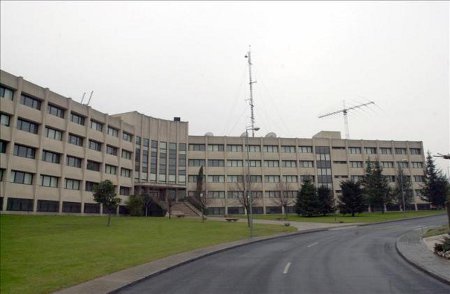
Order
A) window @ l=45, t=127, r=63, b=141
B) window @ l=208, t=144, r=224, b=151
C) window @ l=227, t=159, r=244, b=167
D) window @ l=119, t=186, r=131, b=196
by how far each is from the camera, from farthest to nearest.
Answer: window @ l=227, t=159, r=244, b=167
window @ l=208, t=144, r=224, b=151
window @ l=119, t=186, r=131, b=196
window @ l=45, t=127, r=63, b=141

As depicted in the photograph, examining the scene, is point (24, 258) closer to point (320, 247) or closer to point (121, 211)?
point (320, 247)

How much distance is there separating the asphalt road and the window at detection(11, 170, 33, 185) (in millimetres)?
33920

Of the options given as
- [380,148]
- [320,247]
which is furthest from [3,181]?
[380,148]

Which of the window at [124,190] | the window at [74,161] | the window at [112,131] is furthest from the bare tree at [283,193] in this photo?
the window at [74,161]

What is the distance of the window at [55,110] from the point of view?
4934cm

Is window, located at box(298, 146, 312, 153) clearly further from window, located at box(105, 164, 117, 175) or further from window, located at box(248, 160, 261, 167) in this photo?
window, located at box(105, 164, 117, 175)

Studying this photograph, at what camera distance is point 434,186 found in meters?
72.8

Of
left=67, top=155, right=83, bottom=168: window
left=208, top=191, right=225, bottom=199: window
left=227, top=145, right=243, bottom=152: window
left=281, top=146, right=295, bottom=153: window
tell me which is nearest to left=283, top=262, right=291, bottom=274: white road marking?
left=67, top=155, right=83, bottom=168: window

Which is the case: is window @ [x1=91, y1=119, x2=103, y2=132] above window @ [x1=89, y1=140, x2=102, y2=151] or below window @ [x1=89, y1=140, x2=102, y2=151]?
above

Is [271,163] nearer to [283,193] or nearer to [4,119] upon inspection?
[283,193]

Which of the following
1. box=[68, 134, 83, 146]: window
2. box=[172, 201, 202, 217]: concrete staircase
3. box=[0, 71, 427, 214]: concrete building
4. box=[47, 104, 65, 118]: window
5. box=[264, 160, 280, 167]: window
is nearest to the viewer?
box=[0, 71, 427, 214]: concrete building

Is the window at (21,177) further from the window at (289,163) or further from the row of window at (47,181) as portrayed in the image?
the window at (289,163)

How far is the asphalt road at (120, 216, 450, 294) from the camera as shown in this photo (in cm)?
1110

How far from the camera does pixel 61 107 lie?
51.0 metres
